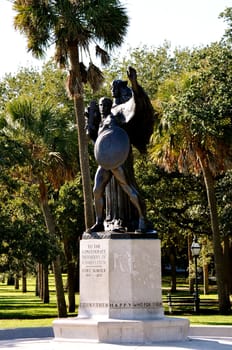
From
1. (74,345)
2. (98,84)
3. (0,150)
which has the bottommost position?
(74,345)

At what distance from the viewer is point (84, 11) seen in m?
22.9

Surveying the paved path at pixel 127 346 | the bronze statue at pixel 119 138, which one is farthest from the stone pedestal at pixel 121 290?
the bronze statue at pixel 119 138

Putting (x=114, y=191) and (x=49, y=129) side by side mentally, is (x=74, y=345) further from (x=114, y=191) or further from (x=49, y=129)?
(x=49, y=129)

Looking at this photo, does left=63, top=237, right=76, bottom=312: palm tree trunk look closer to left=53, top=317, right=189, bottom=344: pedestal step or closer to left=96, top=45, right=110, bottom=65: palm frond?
left=96, top=45, right=110, bottom=65: palm frond

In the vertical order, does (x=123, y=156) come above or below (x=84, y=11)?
below

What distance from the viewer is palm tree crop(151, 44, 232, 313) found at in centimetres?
2617

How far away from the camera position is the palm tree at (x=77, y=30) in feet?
74.8

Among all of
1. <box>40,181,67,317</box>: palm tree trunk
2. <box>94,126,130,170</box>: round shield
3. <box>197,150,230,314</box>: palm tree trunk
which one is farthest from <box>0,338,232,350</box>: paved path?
<box>40,181,67,317</box>: palm tree trunk

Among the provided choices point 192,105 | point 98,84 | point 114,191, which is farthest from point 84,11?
point 114,191

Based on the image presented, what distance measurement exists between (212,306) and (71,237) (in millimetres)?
8198

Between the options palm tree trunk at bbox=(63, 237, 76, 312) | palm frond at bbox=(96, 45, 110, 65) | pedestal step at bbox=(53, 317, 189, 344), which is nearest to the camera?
pedestal step at bbox=(53, 317, 189, 344)

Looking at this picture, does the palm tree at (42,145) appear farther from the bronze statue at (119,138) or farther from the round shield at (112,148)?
the round shield at (112,148)

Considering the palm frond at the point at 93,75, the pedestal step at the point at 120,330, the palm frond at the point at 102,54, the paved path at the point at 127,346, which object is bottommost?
the paved path at the point at 127,346

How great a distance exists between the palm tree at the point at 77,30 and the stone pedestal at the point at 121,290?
9071 mm
